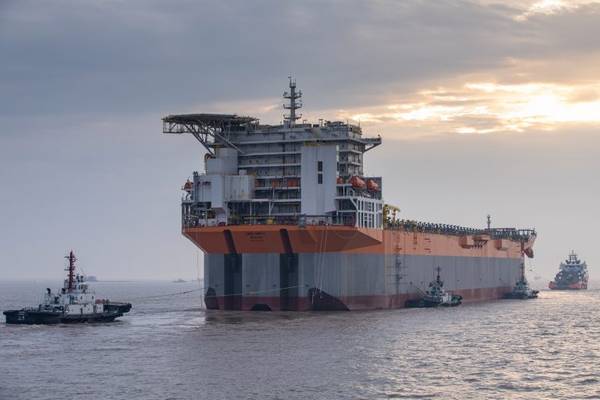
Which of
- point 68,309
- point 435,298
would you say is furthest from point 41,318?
point 435,298

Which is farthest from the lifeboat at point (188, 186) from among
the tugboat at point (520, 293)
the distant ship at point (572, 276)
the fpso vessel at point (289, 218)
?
the distant ship at point (572, 276)

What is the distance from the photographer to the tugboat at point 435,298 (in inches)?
3556

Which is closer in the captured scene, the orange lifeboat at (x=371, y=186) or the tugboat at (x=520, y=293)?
the orange lifeboat at (x=371, y=186)

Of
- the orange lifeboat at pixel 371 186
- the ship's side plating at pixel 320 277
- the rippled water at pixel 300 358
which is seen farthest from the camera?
the orange lifeboat at pixel 371 186

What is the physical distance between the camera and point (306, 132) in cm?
8006

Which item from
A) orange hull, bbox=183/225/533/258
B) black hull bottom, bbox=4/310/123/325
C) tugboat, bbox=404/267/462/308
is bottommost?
black hull bottom, bbox=4/310/123/325

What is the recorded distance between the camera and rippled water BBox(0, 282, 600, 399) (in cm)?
4156

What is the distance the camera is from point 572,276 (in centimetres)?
17875

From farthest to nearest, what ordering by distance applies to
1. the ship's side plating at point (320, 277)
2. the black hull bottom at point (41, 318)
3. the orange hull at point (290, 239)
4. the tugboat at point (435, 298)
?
1. the tugboat at point (435, 298)
2. the ship's side plating at point (320, 277)
3. the orange hull at point (290, 239)
4. the black hull bottom at point (41, 318)

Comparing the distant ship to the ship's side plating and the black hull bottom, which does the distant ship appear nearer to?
the ship's side plating

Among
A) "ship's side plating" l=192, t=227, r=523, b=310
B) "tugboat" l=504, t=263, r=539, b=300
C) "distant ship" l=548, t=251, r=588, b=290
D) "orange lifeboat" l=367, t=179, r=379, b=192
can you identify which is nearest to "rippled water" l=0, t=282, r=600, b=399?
"ship's side plating" l=192, t=227, r=523, b=310

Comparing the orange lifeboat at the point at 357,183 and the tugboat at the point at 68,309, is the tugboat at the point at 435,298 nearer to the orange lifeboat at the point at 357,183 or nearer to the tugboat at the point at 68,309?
the orange lifeboat at the point at 357,183

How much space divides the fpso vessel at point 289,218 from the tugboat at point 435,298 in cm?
398

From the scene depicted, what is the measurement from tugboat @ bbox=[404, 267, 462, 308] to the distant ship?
88.2 metres
